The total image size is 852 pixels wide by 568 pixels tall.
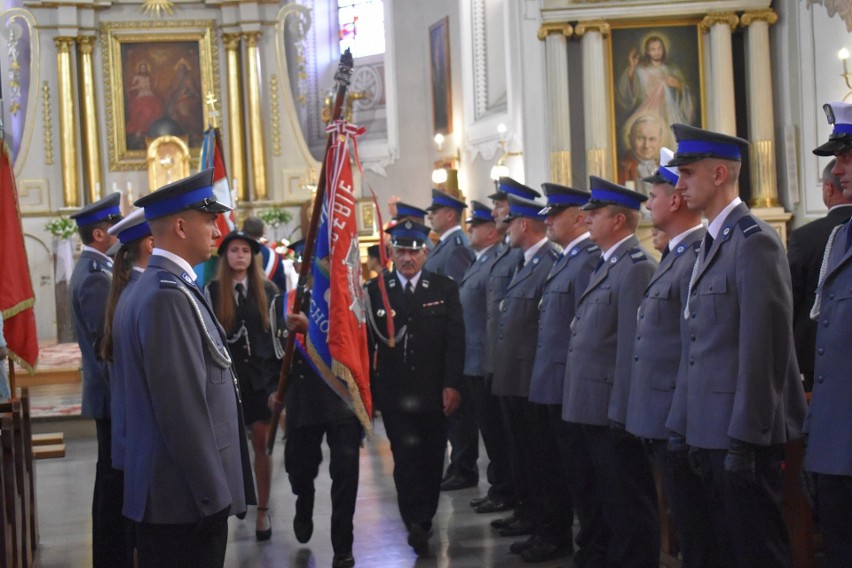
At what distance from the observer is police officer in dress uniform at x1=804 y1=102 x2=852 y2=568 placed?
290 centimetres

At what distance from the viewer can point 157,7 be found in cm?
1767

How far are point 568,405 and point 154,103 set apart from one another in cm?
1459

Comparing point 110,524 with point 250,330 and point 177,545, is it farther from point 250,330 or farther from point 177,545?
point 177,545

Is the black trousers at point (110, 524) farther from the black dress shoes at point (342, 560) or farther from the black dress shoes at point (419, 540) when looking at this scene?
the black dress shoes at point (419, 540)

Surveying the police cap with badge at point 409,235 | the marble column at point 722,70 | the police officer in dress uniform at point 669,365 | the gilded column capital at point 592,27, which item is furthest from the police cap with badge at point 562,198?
the marble column at point 722,70

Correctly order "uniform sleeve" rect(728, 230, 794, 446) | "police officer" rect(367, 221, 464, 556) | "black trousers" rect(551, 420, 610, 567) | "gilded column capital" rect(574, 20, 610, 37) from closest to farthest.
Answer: "uniform sleeve" rect(728, 230, 794, 446)
"black trousers" rect(551, 420, 610, 567)
"police officer" rect(367, 221, 464, 556)
"gilded column capital" rect(574, 20, 610, 37)

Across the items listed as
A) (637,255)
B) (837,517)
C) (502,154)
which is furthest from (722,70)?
(837,517)

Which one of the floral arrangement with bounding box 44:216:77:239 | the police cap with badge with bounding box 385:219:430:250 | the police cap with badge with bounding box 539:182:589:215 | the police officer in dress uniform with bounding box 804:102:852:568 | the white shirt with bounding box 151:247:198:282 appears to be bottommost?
the police officer in dress uniform with bounding box 804:102:852:568

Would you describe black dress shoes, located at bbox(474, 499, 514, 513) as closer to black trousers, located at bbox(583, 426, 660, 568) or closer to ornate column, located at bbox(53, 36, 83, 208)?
black trousers, located at bbox(583, 426, 660, 568)

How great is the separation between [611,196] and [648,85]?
8.12m

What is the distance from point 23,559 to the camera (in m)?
4.87

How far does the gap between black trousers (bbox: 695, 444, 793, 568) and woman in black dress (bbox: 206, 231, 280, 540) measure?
120 inches

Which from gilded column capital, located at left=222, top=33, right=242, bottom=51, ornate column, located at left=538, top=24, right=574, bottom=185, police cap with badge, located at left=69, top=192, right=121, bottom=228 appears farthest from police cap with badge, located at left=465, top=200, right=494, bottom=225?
gilded column capital, located at left=222, top=33, right=242, bottom=51

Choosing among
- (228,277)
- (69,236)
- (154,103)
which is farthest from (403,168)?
(228,277)
